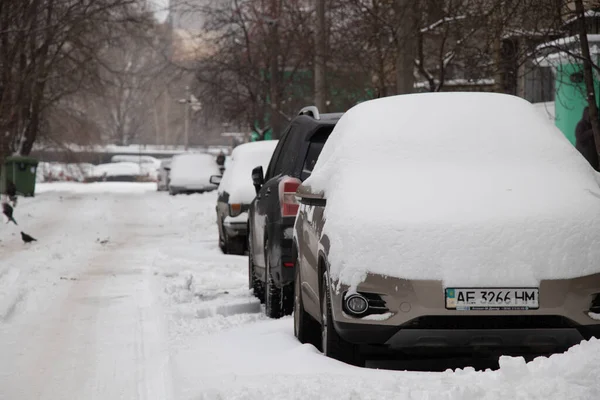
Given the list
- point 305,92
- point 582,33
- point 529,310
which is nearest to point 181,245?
point 582,33

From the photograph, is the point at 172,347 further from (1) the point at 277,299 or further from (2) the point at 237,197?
(2) the point at 237,197

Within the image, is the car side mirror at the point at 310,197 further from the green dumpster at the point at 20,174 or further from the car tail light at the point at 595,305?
the green dumpster at the point at 20,174

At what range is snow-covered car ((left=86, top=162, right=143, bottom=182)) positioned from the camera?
78.6 meters

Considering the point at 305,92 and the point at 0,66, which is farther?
the point at 305,92

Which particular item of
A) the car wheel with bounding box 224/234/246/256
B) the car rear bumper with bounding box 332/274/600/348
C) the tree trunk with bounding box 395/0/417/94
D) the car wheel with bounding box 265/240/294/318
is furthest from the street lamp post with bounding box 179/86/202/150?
the car rear bumper with bounding box 332/274/600/348

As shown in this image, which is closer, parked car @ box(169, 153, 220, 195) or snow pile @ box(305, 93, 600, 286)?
snow pile @ box(305, 93, 600, 286)

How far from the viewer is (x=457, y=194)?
7.14 m

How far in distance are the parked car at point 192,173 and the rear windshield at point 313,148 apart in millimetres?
33153

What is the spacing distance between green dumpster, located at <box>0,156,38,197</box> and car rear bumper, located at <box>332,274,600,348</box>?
123ft

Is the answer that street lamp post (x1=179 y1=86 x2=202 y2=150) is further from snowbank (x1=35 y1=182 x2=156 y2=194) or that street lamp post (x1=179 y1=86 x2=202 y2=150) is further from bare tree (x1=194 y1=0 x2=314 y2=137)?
snowbank (x1=35 y1=182 x2=156 y2=194)

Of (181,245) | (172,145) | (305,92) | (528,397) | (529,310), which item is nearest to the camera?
(528,397)

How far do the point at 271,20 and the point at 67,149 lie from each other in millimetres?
15385

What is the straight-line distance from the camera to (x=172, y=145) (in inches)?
5561

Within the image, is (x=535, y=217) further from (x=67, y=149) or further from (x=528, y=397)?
(x=67, y=149)
